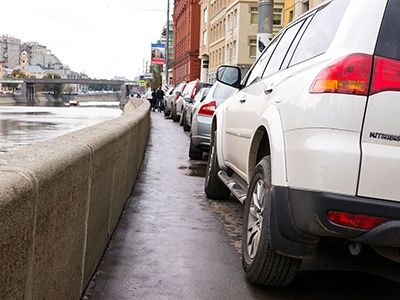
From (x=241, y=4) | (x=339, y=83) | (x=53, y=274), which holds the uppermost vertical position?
(x=241, y=4)

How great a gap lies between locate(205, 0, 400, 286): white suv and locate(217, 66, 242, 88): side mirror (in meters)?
2.18

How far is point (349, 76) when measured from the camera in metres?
3.04

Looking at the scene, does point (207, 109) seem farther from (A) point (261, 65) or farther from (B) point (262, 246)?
(B) point (262, 246)

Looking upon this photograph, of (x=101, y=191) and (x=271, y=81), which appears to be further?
(x=271, y=81)

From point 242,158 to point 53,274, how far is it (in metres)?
2.52

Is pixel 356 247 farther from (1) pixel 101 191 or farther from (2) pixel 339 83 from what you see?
(1) pixel 101 191

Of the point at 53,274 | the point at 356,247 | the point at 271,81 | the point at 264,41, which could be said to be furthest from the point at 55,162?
the point at 264,41

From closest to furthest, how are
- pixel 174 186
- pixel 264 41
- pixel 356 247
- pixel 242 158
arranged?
pixel 356 247 < pixel 242 158 < pixel 174 186 < pixel 264 41

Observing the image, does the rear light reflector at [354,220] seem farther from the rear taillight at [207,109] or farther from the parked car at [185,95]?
the parked car at [185,95]

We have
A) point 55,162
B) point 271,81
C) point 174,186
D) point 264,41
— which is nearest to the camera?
point 55,162

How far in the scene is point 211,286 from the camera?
3.85m

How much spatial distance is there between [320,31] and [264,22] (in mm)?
7239

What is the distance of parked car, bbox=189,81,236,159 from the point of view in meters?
10.4

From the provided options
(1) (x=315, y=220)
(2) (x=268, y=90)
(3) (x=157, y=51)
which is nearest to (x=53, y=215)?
(1) (x=315, y=220)
